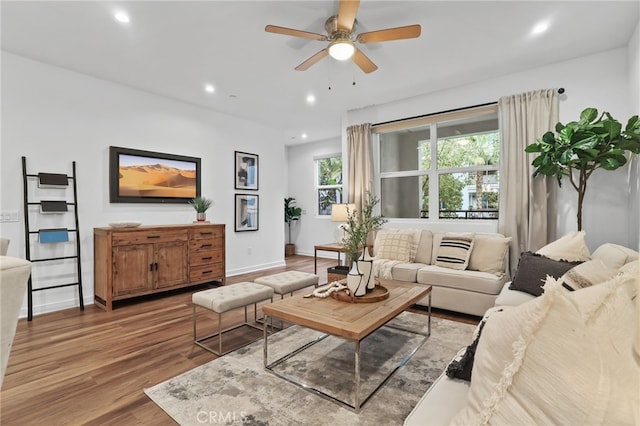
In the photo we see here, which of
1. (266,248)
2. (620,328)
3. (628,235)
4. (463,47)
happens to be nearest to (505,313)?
(620,328)

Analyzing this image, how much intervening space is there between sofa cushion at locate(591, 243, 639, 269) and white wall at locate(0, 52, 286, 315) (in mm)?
4949

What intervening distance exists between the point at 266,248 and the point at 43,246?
3387 millimetres

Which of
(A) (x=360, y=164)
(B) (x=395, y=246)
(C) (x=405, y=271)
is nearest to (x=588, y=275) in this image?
(C) (x=405, y=271)

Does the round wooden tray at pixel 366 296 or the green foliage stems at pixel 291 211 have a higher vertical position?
the green foliage stems at pixel 291 211

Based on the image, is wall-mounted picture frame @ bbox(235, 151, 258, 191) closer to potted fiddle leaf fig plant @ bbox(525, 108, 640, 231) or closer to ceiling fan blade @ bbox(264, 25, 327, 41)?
ceiling fan blade @ bbox(264, 25, 327, 41)

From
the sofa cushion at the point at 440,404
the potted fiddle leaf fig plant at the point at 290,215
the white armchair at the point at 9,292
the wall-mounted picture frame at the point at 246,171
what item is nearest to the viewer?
the white armchair at the point at 9,292

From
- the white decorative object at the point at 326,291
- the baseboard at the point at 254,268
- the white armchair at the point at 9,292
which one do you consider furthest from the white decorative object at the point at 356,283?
the baseboard at the point at 254,268

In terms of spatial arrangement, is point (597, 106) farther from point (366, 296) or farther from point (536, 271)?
point (366, 296)

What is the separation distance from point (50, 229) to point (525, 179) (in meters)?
5.69

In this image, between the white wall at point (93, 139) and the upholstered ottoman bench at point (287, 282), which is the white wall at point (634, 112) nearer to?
the upholstered ottoman bench at point (287, 282)

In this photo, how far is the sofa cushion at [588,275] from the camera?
180 centimetres

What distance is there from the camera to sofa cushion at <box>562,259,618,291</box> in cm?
180

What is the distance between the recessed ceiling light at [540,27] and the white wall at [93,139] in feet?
14.8

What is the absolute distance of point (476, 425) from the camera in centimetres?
85
